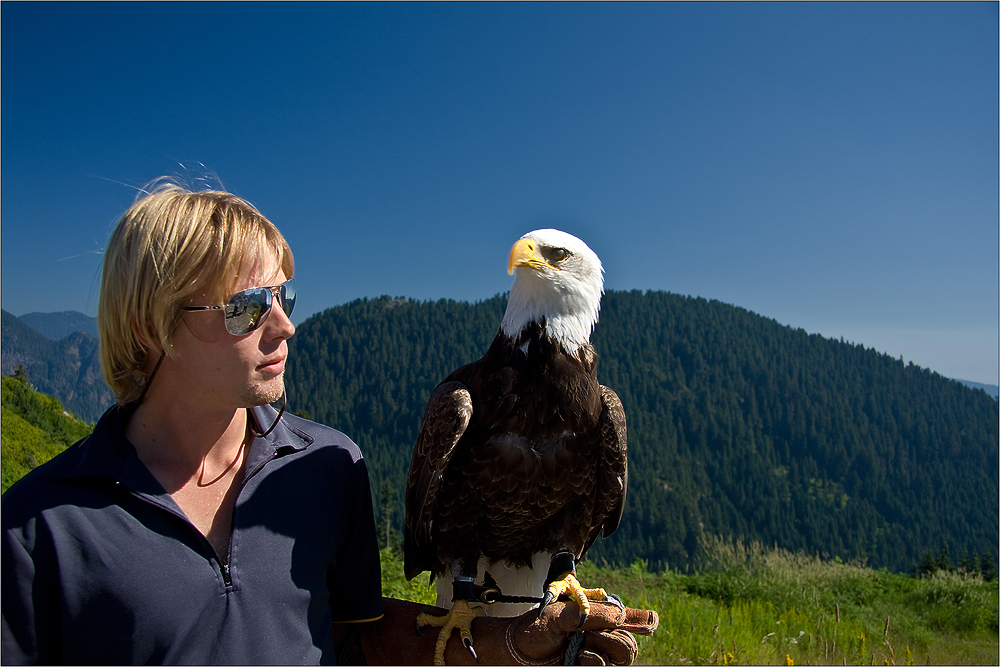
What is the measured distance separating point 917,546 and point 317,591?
88.8 metres

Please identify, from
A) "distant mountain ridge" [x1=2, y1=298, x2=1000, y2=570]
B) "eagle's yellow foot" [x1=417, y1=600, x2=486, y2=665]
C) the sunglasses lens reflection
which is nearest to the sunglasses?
the sunglasses lens reflection

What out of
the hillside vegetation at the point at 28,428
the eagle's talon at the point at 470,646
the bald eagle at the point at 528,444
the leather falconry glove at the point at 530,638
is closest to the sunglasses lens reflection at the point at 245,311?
the bald eagle at the point at 528,444

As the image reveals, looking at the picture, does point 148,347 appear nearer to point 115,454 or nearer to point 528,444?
point 115,454

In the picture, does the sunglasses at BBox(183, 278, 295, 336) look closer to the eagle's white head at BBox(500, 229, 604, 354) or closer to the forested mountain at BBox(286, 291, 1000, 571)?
the eagle's white head at BBox(500, 229, 604, 354)

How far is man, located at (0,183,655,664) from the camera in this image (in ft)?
4.54

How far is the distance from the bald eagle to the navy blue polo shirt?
819 millimetres

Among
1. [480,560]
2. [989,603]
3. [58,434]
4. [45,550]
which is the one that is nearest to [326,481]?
[45,550]

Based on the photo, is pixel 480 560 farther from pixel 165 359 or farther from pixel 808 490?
pixel 808 490

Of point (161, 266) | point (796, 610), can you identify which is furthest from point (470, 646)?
point (796, 610)

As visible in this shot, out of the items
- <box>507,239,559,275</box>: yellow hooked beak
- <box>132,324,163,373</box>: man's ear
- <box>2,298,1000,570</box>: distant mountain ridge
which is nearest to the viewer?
<box>132,324,163,373</box>: man's ear

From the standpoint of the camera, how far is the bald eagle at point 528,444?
255 cm

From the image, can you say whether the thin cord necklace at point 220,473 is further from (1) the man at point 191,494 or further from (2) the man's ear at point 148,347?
(2) the man's ear at point 148,347

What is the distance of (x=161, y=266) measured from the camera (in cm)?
153

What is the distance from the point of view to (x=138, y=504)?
150cm
